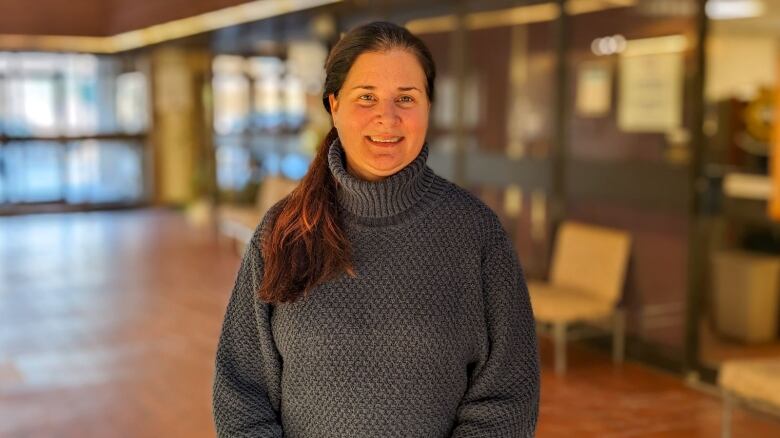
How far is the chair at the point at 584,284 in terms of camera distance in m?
6.20

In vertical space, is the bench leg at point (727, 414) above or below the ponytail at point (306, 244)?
below

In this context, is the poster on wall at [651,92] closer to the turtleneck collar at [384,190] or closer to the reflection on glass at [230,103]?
the turtleneck collar at [384,190]

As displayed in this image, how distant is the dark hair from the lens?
185 centimetres

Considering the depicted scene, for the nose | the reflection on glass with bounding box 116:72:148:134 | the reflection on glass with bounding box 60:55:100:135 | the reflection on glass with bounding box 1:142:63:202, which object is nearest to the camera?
the nose

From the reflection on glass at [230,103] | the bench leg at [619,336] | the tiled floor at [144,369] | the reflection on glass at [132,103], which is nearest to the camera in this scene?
the tiled floor at [144,369]

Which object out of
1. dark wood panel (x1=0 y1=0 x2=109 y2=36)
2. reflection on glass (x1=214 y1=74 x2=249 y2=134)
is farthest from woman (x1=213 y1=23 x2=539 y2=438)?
dark wood panel (x1=0 y1=0 x2=109 y2=36)

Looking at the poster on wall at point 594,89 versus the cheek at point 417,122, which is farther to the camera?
the poster on wall at point 594,89

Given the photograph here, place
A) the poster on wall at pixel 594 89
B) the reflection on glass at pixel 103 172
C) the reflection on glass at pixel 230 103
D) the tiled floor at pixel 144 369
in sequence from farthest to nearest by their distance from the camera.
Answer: the reflection on glass at pixel 103 172
the reflection on glass at pixel 230 103
the poster on wall at pixel 594 89
the tiled floor at pixel 144 369

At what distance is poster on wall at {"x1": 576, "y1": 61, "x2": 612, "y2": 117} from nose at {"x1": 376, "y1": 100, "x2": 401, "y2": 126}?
5.13 metres

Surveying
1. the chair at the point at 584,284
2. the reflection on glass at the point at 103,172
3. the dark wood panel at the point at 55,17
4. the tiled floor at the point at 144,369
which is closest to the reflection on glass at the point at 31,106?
the reflection on glass at the point at 103,172

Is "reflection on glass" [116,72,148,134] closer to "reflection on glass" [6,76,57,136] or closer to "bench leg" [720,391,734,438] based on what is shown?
"reflection on glass" [6,76,57,136]

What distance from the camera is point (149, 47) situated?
51.6 feet

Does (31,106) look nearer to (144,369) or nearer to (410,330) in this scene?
(144,369)

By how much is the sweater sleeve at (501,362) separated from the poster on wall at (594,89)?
5.03 m
